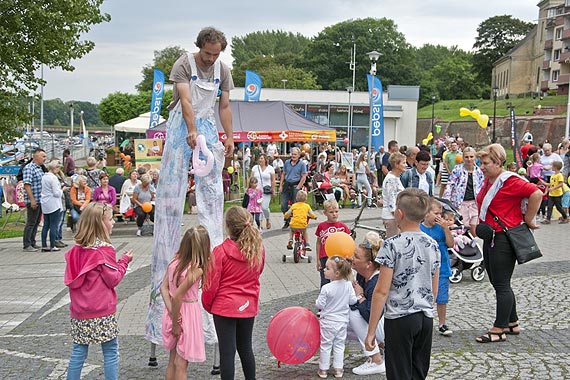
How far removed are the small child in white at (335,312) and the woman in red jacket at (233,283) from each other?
108 cm

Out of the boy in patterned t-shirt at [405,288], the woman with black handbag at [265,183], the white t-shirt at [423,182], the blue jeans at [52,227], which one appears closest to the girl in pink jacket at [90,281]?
the boy in patterned t-shirt at [405,288]

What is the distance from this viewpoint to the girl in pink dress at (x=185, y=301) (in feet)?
16.0

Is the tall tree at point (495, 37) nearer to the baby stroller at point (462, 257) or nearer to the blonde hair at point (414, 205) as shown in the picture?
the baby stroller at point (462, 257)

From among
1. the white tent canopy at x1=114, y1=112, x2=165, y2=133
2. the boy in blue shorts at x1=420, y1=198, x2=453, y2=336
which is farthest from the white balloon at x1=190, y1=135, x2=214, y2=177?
the white tent canopy at x1=114, y1=112, x2=165, y2=133

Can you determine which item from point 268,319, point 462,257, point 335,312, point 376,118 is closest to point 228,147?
point 335,312


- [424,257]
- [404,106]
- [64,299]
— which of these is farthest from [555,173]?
[404,106]

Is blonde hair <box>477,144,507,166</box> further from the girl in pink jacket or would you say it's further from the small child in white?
the girl in pink jacket

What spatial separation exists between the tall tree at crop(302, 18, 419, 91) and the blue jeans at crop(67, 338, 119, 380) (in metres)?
81.6

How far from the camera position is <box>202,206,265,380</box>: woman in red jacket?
16.2 feet

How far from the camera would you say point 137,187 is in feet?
55.7

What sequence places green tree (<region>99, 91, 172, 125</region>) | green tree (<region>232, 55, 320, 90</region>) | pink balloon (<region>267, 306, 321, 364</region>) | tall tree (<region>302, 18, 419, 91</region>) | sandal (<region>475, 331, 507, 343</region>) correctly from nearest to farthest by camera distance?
pink balloon (<region>267, 306, 321, 364</region>) < sandal (<region>475, 331, 507, 343</region>) < green tree (<region>99, 91, 172, 125</region>) < green tree (<region>232, 55, 320, 90</region>) < tall tree (<region>302, 18, 419, 91</region>)

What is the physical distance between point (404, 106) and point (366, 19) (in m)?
42.7

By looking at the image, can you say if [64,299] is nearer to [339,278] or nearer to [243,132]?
[339,278]

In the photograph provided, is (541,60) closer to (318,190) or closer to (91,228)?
(318,190)
